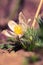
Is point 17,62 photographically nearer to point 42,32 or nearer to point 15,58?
point 15,58

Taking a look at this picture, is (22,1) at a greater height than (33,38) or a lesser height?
greater

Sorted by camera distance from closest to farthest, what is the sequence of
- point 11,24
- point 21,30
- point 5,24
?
→ point 21,30 → point 11,24 → point 5,24

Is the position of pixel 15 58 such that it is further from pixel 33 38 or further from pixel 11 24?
pixel 11 24

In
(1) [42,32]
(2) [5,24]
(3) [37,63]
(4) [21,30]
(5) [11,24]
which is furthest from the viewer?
(2) [5,24]

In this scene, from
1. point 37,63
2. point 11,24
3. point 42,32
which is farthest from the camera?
point 11,24

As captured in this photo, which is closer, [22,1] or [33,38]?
[33,38]

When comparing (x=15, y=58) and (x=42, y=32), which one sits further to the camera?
(x=42, y=32)

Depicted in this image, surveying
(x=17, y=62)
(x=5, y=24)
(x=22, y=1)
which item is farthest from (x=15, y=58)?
(x=22, y=1)

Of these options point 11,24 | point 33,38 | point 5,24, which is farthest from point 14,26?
point 5,24

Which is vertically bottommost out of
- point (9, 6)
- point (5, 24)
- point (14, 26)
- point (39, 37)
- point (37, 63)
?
point (37, 63)
